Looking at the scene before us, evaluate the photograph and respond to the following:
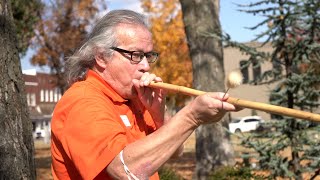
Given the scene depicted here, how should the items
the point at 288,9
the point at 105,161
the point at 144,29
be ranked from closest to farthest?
the point at 105,161, the point at 144,29, the point at 288,9

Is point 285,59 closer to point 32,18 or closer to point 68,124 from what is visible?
point 68,124

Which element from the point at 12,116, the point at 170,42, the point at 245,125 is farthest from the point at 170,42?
the point at 12,116

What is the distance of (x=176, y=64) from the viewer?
94.2 feet

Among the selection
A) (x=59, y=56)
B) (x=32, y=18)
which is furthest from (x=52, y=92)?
(x=32, y=18)

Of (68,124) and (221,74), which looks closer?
(68,124)

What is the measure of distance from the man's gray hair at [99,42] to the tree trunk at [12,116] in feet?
3.08

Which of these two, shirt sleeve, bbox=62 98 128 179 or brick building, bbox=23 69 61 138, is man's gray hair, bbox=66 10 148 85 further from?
brick building, bbox=23 69 61 138

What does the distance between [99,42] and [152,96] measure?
1.11ft

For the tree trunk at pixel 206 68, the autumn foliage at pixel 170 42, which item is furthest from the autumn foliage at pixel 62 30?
the tree trunk at pixel 206 68

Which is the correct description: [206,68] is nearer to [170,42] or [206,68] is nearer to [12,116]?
[12,116]

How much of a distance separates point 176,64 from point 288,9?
72.4 ft

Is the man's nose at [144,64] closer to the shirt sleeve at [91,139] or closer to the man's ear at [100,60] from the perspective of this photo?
the man's ear at [100,60]

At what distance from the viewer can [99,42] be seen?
2633mm

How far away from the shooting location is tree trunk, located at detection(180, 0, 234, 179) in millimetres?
9875
